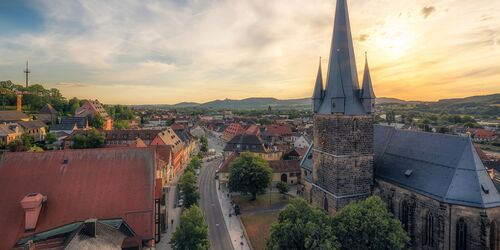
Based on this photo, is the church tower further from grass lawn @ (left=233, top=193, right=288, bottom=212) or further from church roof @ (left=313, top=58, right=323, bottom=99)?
grass lawn @ (left=233, top=193, right=288, bottom=212)

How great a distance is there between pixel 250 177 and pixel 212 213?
8663 mm

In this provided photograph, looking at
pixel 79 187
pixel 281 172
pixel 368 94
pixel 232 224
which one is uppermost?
pixel 368 94

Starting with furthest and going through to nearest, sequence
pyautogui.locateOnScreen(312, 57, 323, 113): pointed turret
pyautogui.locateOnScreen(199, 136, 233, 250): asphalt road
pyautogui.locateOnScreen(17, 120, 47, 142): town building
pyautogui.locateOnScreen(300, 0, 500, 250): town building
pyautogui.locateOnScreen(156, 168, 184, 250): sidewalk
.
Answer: pyautogui.locateOnScreen(17, 120, 47, 142): town building < pyautogui.locateOnScreen(199, 136, 233, 250): asphalt road < pyautogui.locateOnScreen(156, 168, 184, 250): sidewalk < pyautogui.locateOnScreen(312, 57, 323, 113): pointed turret < pyautogui.locateOnScreen(300, 0, 500, 250): town building

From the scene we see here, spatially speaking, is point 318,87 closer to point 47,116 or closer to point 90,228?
point 90,228

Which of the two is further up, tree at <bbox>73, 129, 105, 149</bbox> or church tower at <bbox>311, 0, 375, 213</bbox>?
church tower at <bbox>311, 0, 375, 213</bbox>

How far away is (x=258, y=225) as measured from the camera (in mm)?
42219

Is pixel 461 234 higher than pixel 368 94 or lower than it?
lower

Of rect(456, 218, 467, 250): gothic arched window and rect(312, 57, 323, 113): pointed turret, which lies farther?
rect(312, 57, 323, 113): pointed turret

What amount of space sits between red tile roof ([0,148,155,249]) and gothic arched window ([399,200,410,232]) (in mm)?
25351

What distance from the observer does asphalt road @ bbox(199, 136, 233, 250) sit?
122 ft

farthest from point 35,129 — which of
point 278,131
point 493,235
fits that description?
point 493,235

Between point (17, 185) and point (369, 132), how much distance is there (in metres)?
34.6

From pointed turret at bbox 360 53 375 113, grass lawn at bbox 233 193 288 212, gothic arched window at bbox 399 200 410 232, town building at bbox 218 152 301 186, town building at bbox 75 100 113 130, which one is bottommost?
grass lawn at bbox 233 193 288 212

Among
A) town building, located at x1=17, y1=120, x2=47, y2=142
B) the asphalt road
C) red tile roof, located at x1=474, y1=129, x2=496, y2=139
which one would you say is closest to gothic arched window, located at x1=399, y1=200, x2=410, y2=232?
the asphalt road
